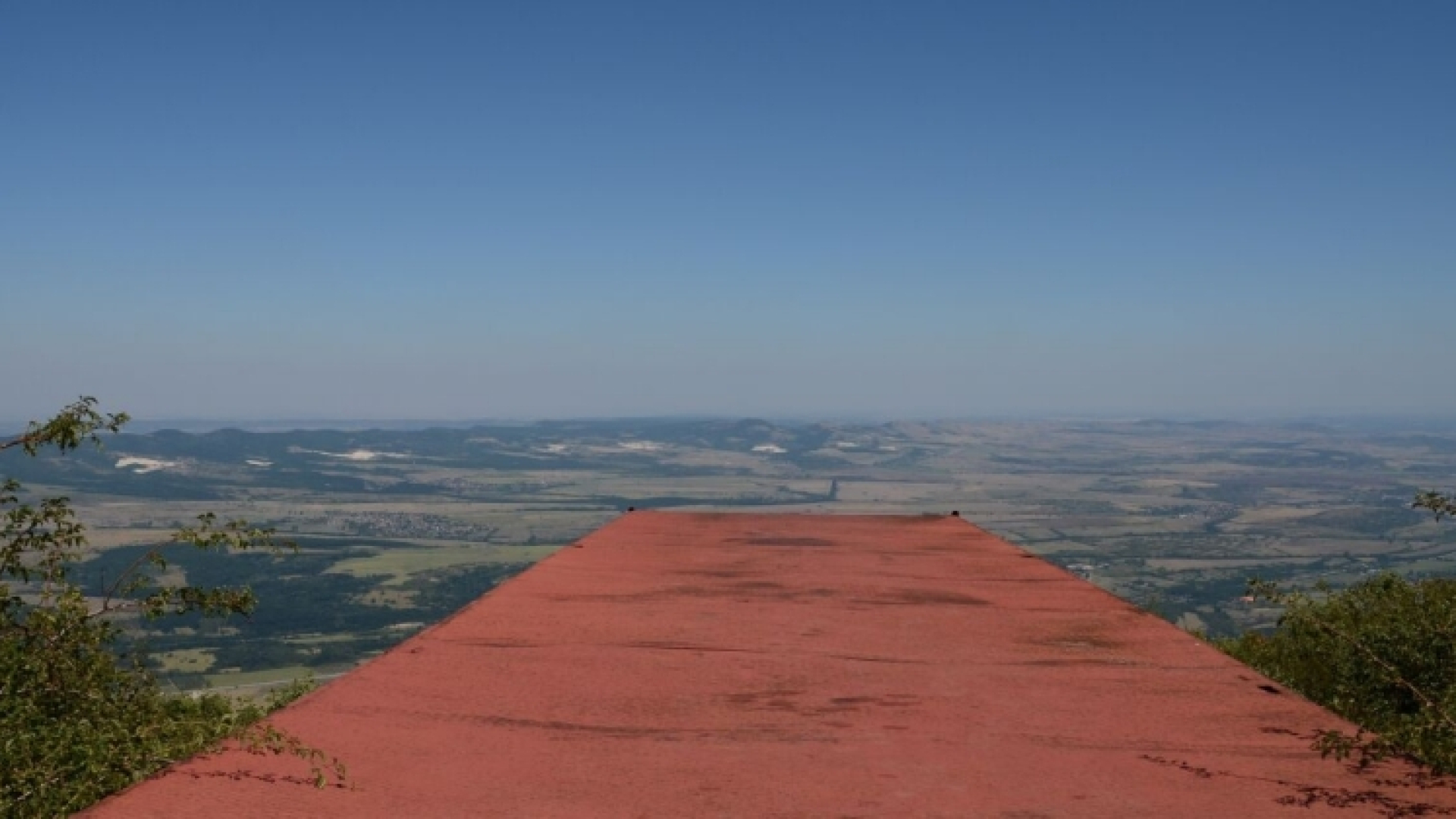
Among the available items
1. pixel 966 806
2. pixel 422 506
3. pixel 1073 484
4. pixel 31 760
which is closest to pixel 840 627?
pixel 966 806

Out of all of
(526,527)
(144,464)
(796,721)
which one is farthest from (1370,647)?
(144,464)

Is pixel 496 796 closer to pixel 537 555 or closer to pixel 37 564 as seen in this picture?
pixel 37 564

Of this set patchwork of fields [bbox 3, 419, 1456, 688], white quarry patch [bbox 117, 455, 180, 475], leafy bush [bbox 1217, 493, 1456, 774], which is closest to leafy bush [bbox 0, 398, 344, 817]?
patchwork of fields [bbox 3, 419, 1456, 688]

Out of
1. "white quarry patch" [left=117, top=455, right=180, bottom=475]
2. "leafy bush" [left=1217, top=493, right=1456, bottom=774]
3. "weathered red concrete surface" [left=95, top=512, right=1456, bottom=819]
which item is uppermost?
"weathered red concrete surface" [left=95, top=512, right=1456, bottom=819]

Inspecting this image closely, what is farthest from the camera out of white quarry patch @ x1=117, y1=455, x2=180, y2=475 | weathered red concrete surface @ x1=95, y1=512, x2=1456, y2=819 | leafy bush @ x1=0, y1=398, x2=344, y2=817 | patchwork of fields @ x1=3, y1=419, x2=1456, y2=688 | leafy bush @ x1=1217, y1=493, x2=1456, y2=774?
white quarry patch @ x1=117, y1=455, x2=180, y2=475

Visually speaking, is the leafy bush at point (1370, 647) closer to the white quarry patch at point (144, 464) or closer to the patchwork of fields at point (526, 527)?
the patchwork of fields at point (526, 527)

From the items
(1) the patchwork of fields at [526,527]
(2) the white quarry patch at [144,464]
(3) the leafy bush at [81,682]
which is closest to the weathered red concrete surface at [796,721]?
(3) the leafy bush at [81,682]

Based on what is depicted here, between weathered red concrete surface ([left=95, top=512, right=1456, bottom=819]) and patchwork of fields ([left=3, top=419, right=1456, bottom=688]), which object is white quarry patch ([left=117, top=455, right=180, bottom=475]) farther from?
weathered red concrete surface ([left=95, top=512, right=1456, bottom=819])

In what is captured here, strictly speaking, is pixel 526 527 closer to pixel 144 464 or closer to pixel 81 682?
pixel 144 464
